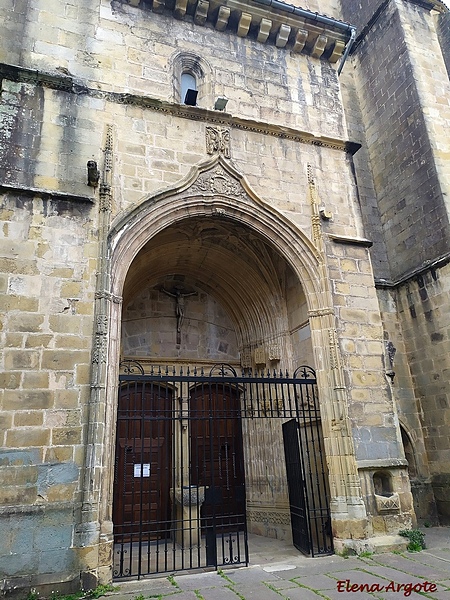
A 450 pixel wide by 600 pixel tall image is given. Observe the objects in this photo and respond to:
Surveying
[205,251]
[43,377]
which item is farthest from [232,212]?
[43,377]

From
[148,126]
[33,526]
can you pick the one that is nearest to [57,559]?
[33,526]

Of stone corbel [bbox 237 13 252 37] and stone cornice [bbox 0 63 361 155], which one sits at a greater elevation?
stone corbel [bbox 237 13 252 37]

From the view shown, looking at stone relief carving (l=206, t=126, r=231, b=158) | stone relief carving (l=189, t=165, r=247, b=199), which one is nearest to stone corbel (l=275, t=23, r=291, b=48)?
stone relief carving (l=206, t=126, r=231, b=158)

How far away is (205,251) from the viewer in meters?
9.08

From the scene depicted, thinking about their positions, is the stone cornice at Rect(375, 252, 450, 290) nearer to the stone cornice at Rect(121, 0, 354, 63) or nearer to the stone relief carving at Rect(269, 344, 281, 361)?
the stone relief carving at Rect(269, 344, 281, 361)

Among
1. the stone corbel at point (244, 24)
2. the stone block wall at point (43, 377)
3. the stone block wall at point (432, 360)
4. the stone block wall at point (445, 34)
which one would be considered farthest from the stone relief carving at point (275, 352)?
the stone block wall at point (445, 34)

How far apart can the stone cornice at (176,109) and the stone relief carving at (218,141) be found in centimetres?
20

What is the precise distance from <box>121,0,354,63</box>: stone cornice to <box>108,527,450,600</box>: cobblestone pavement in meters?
9.25

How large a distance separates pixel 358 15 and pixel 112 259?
1166cm

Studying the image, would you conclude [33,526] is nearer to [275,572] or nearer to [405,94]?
[275,572]

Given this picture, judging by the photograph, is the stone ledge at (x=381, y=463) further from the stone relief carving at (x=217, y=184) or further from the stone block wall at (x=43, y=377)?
the stone relief carving at (x=217, y=184)

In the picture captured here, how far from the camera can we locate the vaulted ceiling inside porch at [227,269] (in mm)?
8320

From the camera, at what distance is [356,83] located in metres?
13.3

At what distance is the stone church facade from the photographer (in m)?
5.58
